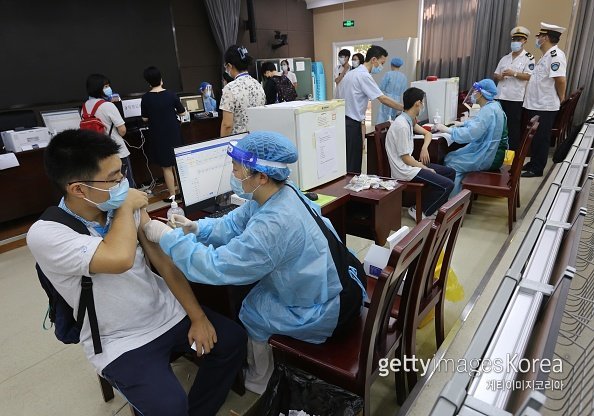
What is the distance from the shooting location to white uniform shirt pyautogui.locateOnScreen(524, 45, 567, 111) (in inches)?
159

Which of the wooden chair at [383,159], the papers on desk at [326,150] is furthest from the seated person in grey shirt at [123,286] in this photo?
the wooden chair at [383,159]

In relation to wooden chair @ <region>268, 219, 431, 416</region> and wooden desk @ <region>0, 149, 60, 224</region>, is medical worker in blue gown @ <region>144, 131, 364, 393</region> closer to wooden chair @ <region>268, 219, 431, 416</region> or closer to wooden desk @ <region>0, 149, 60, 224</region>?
wooden chair @ <region>268, 219, 431, 416</region>

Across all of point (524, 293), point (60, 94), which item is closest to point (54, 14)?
point (60, 94)

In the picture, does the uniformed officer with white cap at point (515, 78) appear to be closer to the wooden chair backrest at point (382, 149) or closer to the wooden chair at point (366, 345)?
the wooden chair backrest at point (382, 149)

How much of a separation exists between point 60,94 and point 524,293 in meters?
5.37

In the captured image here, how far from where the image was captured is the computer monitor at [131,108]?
15.0ft

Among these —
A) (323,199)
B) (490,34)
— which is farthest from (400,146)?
(490,34)

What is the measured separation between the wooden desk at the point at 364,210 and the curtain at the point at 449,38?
16.3ft

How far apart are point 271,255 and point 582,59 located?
6.20 meters

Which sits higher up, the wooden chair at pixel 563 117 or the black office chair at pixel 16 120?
the black office chair at pixel 16 120

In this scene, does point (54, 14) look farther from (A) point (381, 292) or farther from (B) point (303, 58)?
(A) point (381, 292)

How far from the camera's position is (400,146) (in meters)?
2.92

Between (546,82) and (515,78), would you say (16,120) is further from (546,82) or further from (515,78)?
(515,78)

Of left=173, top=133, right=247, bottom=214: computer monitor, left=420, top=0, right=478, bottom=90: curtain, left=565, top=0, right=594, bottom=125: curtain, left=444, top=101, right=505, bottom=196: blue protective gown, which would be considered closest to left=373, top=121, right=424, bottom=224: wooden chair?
left=444, top=101, right=505, bottom=196: blue protective gown
